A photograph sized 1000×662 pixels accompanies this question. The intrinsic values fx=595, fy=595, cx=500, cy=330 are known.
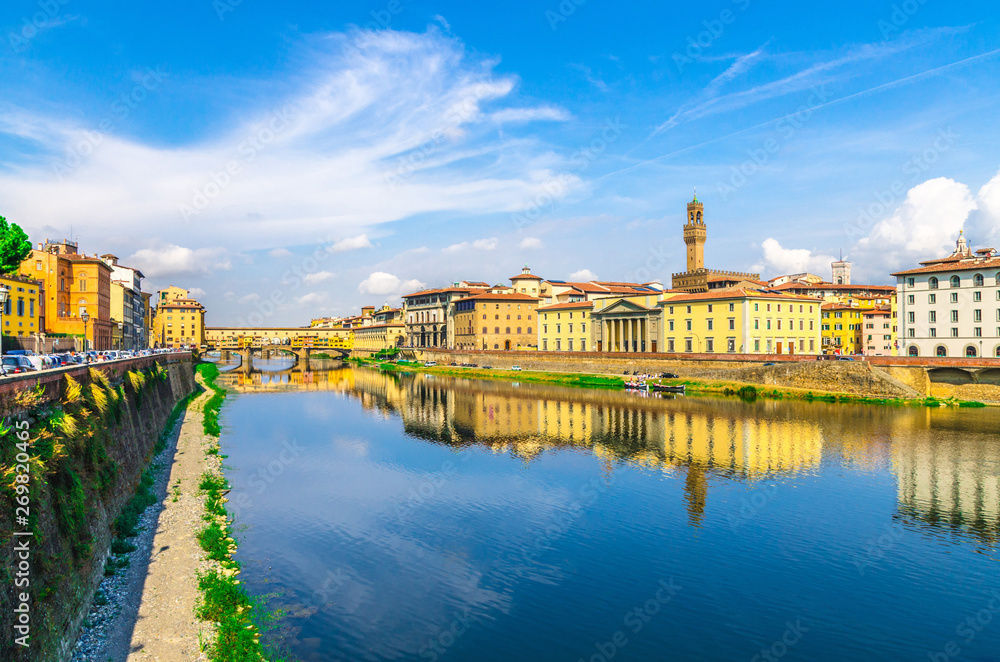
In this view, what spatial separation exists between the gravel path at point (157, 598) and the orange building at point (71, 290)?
53305mm

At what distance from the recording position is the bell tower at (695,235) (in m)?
136

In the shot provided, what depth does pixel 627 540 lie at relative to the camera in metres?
23.4

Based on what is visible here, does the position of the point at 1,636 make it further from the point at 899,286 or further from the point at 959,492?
the point at 899,286

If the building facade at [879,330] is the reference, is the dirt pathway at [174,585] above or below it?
below

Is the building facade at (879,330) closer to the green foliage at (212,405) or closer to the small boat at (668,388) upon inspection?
the small boat at (668,388)

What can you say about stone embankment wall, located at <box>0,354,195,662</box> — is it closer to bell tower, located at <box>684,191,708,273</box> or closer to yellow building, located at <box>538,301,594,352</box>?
yellow building, located at <box>538,301,594,352</box>

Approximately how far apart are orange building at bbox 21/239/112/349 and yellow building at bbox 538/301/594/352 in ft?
239

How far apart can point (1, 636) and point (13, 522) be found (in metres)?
2.41

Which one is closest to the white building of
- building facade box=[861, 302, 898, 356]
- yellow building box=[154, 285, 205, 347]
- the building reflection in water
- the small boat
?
the building reflection in water

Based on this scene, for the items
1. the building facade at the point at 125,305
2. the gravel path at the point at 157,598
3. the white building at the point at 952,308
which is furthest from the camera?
the building facade at the point at 125,305

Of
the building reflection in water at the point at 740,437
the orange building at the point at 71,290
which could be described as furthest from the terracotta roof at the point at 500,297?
the orange building at the point at 71,290

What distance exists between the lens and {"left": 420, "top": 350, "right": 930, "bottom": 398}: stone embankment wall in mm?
61031

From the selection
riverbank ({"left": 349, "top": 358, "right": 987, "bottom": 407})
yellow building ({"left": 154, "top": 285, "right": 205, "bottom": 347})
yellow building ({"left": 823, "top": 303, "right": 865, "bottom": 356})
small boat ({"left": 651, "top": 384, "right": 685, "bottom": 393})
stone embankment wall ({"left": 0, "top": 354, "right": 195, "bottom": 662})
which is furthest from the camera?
yellow building ({"left": 154, "top": 285, "right": 205, "bottom": 347})

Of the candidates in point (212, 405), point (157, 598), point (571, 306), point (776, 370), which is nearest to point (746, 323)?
point (776, 370)
